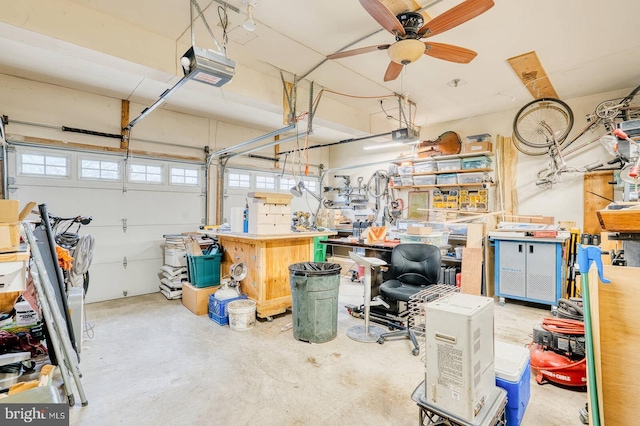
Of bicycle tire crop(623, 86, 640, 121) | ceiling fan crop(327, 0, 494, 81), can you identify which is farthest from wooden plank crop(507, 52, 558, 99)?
Result: ceiling fan crop(327, 0, 494, 81)

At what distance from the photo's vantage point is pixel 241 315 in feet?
11.2

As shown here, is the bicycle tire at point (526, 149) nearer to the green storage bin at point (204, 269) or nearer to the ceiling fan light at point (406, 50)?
the ceiling fan light at point (406, 50)

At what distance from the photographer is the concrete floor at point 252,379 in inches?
78.7

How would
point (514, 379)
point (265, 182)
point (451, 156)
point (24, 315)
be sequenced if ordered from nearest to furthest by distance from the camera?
point (514, 379) → point (24, 315) → point (451, 156) → point (265, 182)

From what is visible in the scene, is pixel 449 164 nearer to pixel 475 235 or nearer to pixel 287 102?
pixel 475 235

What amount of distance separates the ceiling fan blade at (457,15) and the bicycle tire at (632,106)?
11.8 feet

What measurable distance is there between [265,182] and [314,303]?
14.9 ft

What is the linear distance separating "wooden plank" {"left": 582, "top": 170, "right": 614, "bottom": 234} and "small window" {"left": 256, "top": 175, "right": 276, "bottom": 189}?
231 inches

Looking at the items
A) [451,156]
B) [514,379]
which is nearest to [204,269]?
[514,379]

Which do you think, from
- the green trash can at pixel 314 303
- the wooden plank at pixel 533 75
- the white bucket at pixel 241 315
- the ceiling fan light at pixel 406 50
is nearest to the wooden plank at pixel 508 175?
the wooden plank at pixel 533 75

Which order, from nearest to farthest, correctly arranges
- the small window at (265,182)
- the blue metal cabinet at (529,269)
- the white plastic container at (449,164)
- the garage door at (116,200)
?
the blue metal cabinet at (529,269) < the garage door at (116,200) < the white plastic container at (449,164) < the small window at (265,182)

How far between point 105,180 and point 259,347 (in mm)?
3926
